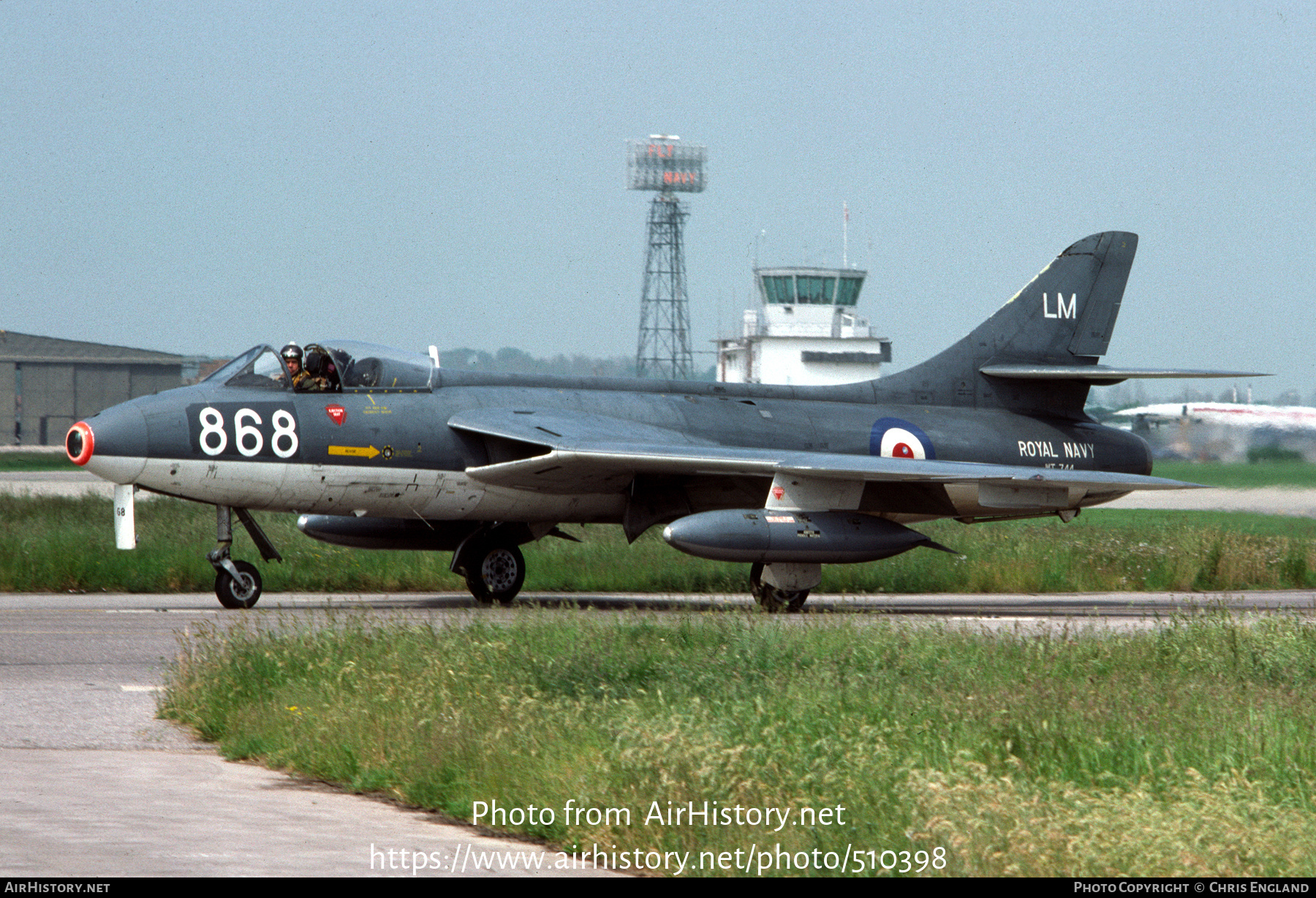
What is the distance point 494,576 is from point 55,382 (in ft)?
248

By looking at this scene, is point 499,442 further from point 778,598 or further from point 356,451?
point 778,598

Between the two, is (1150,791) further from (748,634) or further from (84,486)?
(84,486)

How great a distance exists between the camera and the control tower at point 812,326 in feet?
215

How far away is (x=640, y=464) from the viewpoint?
1645 centimetres

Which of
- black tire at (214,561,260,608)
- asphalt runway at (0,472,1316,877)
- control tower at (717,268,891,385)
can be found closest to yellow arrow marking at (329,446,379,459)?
black tire at (214,561,260,608)

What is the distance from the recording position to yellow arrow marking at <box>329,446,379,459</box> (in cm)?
1652

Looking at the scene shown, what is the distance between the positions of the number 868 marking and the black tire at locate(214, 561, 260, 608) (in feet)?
4.42

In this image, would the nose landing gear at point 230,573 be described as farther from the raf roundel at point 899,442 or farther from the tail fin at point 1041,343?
the tail fin at point 1041,343

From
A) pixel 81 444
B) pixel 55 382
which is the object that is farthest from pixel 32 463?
pixel 81 444

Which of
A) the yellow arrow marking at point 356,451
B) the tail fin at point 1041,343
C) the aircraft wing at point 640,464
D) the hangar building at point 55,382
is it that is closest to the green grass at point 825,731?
the aircraft wing at point 640,464

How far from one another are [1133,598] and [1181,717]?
1270 centimetres

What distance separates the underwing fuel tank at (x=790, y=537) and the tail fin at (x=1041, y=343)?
4.22 m

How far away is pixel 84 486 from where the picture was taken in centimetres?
4591
